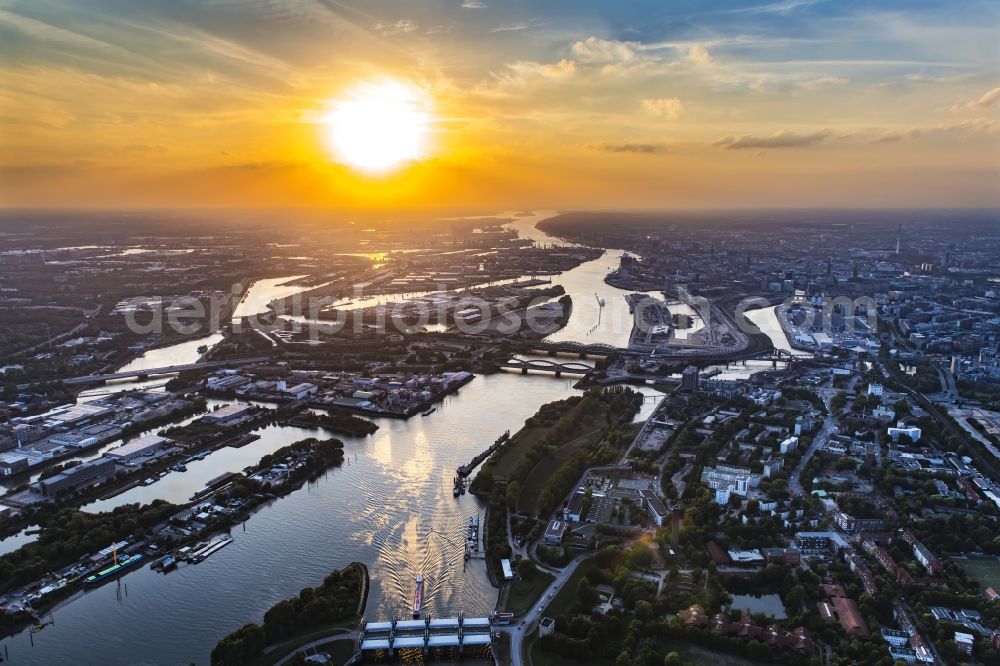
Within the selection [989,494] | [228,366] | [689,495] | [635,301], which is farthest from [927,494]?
[635,301]

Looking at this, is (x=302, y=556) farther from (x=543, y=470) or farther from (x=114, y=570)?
(x=543, y=470)

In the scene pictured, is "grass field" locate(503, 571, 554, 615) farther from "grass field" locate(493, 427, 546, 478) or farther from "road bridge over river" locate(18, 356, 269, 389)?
"road bridge over river" locate(18, 356, 269, 389)

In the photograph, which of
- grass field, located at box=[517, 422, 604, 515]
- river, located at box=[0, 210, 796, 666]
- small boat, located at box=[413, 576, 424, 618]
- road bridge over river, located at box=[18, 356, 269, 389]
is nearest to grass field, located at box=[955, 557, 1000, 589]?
grass field, located at box=[517, 422, 604, 515]

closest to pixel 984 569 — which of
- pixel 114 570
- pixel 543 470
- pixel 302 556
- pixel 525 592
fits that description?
pixel 525 592

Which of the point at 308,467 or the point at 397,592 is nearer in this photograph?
the point at 397,592

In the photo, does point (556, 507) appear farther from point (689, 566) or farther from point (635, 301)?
point (635, 301)
